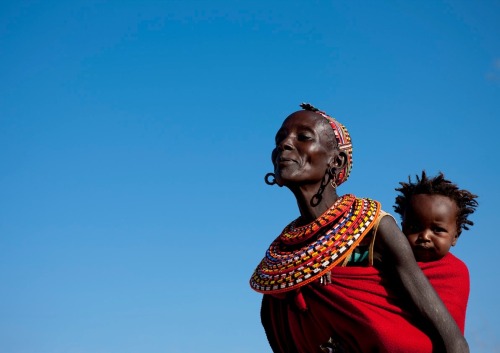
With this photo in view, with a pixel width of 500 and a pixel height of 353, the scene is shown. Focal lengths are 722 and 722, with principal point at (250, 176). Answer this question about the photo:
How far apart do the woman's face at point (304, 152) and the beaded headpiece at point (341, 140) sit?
0.22 feet

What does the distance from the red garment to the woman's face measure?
0.75m

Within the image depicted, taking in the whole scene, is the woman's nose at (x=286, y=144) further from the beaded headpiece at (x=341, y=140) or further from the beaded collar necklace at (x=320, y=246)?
the beaded collar necklace at (x=320, y=246)

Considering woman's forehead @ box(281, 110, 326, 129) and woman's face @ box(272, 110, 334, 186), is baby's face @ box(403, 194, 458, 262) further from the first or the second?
woman's forehead @ box(281, 110, 326, 129)

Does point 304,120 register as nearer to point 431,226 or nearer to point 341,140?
point 341,140

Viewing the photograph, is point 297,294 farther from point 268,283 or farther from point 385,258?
point 385,258

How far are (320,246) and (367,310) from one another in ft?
1.87

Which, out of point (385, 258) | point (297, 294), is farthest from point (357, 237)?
point (297, 294)

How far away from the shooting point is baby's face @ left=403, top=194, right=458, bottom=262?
5.36 m

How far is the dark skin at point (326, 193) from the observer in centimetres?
500

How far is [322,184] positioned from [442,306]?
49.9 inches

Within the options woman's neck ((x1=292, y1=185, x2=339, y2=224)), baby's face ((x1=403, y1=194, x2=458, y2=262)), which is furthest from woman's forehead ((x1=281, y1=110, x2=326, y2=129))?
baby's face ((x1=403, y1=194, x2=458, y2=262))

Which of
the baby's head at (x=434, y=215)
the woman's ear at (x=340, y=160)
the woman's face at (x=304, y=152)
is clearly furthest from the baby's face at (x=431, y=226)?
the woman's face at (x=304, y=152)

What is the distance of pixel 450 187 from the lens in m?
5.52

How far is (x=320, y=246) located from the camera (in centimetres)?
529
